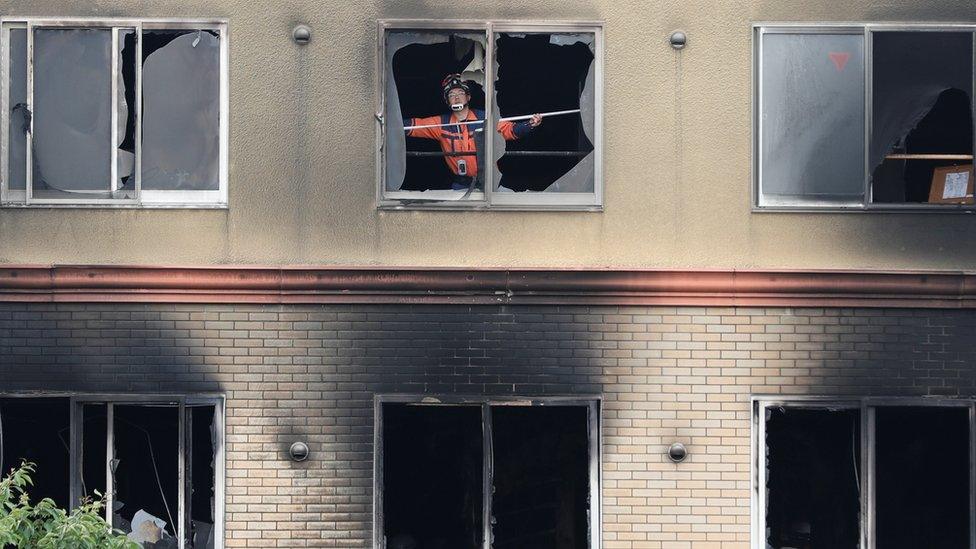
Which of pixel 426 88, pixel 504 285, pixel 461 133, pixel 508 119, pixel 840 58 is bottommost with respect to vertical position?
pixel 504 285

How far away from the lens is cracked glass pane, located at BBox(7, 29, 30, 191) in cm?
1052

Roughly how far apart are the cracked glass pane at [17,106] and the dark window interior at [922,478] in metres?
7.51

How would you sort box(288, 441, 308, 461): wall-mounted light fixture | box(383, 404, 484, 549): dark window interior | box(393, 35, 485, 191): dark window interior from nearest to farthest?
box(288, 441, 308, 461): wall-mounted light fixture < box(383, 404, 484, 549): dark window interior < box(393, 35, 485, 191): dark window interior

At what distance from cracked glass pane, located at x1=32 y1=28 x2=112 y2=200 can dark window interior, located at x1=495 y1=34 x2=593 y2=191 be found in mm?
3351

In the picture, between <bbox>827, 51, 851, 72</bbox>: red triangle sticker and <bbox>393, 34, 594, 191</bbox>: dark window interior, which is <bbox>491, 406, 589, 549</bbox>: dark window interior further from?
<bbox>827, 51, 851, 72</bbox>: red triangle sticker

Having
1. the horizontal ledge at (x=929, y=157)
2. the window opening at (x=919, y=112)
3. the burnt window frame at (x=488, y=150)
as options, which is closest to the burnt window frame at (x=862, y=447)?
the window opening at (x=919, y=112)

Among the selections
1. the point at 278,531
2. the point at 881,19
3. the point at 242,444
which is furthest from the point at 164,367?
the point at 881,19

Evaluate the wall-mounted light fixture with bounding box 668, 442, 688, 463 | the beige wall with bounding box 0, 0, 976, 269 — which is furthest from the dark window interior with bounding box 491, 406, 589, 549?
the beige wall with bounding box 0, 0, 976, 269

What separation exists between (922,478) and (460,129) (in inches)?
190

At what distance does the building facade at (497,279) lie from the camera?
A: 1025cm

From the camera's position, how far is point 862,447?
33.6 ft

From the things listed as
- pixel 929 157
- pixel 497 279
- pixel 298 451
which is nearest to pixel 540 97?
pixel 497 279

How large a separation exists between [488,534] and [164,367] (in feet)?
9.91

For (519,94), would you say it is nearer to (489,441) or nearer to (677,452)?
(489,441)
